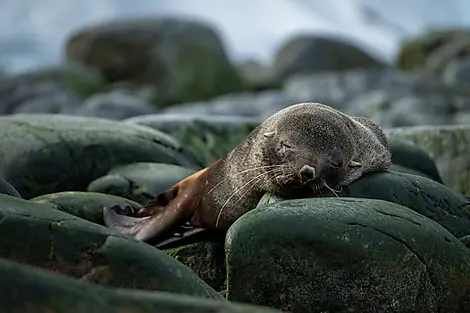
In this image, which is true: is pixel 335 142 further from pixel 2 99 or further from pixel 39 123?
pixel 2 99

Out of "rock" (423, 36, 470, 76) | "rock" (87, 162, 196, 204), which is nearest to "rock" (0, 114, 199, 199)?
"rock" (87, 162, 196, 204)

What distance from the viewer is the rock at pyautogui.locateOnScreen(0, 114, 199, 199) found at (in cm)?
888

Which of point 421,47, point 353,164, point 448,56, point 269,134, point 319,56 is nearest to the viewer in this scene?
point 353,164

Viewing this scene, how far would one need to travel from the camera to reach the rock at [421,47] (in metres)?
42.7

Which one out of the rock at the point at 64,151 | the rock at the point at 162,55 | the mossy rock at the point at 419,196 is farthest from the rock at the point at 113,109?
the mossy rock at the point at 419,196

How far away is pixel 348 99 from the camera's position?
89.6 ft

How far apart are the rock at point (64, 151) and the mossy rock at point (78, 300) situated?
5.50 meters

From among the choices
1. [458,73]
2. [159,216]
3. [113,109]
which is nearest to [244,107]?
[113,109]

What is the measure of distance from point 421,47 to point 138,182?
3545cm

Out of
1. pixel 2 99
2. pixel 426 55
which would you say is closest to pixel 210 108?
pixel 2 99

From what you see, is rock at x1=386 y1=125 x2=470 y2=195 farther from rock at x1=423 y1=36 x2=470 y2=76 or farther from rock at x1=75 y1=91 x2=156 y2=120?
rock at x1=423 y1=36 x2=470 y2=76

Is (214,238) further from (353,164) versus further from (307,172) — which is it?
(353,164)

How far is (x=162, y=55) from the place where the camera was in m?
33.1

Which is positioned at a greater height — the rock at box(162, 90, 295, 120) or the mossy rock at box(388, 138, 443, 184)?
the mossy rock at box(388, 138, 443, 184)
